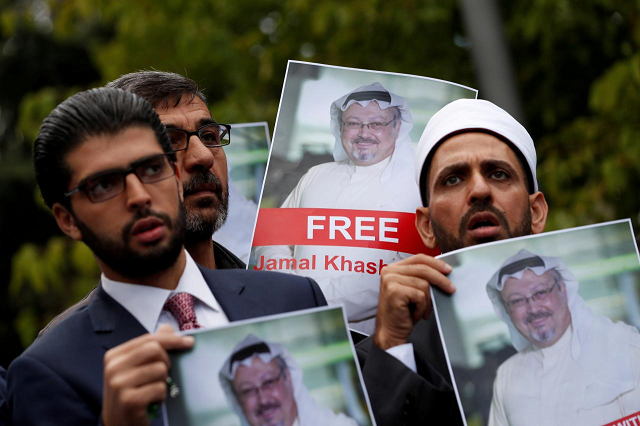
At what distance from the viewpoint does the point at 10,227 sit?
13969 mm

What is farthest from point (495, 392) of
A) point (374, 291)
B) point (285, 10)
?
point (285, 10)

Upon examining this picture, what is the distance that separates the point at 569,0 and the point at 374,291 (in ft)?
13.3

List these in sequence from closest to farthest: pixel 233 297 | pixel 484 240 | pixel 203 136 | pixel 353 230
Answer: pixel 233 297
pixel 484 240
pixel 353 230
pixel 203 136

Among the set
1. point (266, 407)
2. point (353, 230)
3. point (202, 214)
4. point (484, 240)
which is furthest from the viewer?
point (202, 214)

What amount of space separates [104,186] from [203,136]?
3.47ft

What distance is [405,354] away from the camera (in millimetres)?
2598

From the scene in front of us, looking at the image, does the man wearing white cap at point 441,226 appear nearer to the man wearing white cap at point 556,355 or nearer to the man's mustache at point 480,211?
the man's mustache at point 480,211

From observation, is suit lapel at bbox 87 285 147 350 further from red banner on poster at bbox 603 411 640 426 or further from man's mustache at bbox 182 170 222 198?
red banner on poster at bbox 603 411 640 426

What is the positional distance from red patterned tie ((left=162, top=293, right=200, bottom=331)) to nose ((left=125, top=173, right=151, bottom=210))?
10.2 inches

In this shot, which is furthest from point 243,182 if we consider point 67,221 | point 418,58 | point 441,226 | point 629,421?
point 418,58

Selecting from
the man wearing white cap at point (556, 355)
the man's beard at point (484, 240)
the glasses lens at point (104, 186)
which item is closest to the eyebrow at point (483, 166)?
the man's beard at point (484, 240)

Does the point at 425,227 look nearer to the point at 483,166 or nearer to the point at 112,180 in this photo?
the point at 483,166

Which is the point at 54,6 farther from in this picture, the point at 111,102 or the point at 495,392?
the point at 495,392

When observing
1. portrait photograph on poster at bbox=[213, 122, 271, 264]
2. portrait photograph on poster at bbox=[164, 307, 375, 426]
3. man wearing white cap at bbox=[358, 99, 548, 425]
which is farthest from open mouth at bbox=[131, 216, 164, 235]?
portrait photograph on poster at bbox=[213, 122, 271, 264]
